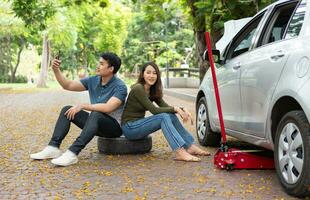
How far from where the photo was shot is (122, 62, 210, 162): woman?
6.41m

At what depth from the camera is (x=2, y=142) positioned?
333 inches

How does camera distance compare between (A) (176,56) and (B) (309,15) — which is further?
(A) (176,56)

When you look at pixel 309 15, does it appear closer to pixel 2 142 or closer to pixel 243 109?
pixel 243 109

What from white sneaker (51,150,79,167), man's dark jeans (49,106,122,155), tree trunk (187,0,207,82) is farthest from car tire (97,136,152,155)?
tree trunk (187,0,207,82)

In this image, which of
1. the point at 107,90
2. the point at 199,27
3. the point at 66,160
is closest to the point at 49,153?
the point at 66,160

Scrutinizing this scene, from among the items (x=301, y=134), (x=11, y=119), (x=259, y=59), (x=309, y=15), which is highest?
(x=309, y=15)

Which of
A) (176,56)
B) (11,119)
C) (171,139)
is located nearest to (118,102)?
(171,139)

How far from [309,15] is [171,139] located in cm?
239

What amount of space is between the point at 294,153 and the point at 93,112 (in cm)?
267

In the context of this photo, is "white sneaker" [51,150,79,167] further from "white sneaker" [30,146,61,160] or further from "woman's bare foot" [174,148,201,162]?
"woman's bare foot" [174,148,201,162]

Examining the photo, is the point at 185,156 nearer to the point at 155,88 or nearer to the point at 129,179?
the point at 155,88

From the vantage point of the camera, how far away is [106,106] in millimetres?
6426

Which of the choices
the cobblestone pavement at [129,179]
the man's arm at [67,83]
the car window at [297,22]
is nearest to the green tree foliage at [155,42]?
the man's arm at [67,83]

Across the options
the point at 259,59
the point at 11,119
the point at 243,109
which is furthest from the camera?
the point at 11,119
